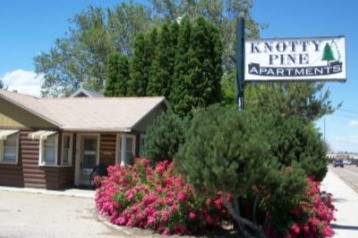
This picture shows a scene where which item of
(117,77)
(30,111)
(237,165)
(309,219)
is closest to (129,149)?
(30,111)

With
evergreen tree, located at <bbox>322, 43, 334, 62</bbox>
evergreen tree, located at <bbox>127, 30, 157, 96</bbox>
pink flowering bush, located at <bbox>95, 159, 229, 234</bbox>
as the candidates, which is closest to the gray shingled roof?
evergreen tree, located at <bbox>127, 30, 157, 96</bbox>

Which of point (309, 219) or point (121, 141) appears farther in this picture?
point (121, 141)

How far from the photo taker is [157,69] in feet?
93.9

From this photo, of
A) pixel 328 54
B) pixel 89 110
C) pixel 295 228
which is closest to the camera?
pixel 295 228

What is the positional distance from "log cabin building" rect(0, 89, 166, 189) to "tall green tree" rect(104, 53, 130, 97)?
831cm

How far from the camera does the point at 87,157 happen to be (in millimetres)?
22422

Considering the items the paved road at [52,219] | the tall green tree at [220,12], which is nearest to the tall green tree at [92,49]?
the tall green tree at [220,12]

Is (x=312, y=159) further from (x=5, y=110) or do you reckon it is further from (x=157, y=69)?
(x=157, y=69)

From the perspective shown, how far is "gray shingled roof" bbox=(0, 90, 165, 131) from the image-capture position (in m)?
21.0

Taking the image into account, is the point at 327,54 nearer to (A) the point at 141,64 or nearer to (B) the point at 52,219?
(B) the point at 52,219

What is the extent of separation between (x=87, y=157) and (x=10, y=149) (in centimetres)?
311

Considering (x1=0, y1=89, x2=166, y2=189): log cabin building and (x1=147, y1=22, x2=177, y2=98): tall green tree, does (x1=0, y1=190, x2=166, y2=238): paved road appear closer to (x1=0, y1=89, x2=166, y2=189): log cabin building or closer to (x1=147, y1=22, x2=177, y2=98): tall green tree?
(x1=0, y1=89, x2=166, y2=189): log cabin building

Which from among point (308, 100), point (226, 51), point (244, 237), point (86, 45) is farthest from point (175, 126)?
point (86, 45)

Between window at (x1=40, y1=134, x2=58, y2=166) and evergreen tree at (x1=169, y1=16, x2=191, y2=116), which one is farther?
evergreen tree at (x1=169, y1=16, x2=191, y2=116)
